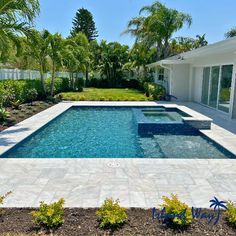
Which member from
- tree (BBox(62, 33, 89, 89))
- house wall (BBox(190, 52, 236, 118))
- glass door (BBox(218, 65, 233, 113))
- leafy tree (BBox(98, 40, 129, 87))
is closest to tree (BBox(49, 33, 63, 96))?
tree (BBox(62, 33, 89, 89))

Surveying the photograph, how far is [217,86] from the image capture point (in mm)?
14414

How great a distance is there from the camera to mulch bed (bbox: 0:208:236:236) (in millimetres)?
3434

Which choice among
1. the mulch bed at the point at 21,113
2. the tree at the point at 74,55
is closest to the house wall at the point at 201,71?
the tree at the point at 74,55

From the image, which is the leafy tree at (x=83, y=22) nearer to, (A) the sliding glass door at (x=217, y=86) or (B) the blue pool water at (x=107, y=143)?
(A) the sliding glass door at (x=217, y=86)

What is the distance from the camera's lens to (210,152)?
759 centimetres

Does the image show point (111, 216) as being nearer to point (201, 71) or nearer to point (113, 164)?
point (113, 164)

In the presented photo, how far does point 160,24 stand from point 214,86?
35.4 feet

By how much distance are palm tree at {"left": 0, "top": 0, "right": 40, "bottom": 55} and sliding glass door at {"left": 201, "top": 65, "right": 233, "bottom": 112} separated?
928cm

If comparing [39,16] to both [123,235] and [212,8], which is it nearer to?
[123,235]

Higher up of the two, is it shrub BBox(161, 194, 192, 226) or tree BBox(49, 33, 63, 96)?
tree BBox(49, 33, 63, 96)

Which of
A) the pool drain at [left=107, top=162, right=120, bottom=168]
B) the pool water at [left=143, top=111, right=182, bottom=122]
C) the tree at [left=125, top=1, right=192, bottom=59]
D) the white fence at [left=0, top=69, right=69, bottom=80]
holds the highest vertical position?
the tree at [left=125, top=1, right=192, bottom=59]

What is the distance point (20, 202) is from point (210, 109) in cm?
1298

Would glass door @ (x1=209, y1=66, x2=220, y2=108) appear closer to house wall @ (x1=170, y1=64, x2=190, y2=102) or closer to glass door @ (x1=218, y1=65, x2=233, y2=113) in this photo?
glass door @ (x1=218, y1=65, x2=233, y2=113)

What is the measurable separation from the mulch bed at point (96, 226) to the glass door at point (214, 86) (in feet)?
38.8
